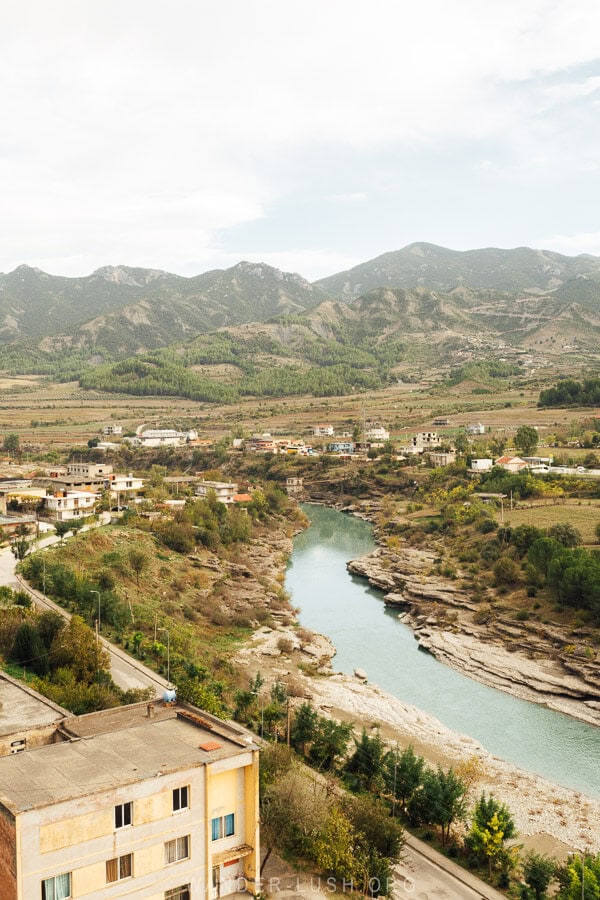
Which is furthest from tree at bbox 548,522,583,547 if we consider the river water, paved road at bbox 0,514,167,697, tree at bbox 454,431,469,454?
tree at bbox 454,431,469,454

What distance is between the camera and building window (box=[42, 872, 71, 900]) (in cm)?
764

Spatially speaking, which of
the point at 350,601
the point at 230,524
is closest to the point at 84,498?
the point at 230,524

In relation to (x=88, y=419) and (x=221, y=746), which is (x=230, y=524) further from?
(x=88, y=419)

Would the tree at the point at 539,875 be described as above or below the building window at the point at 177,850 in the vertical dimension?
below

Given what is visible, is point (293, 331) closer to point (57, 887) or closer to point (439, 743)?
point (439, 743)

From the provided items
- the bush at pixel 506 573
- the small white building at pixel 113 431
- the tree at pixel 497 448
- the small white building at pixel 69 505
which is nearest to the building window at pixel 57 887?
the bush at pixel 506 573

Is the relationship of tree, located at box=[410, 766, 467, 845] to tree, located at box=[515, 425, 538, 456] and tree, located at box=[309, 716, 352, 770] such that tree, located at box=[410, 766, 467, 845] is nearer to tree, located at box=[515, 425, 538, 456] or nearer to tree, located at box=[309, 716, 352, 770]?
tree, located at box=[309, 716, 352, 770]

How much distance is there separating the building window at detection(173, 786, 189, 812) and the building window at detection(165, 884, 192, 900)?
2.79 feet

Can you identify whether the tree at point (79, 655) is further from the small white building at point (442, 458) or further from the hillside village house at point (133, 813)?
the small white building at point (442, 458)

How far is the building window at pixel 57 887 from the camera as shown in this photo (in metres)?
7.64

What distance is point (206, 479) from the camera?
46.9m

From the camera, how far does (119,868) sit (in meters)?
8.09

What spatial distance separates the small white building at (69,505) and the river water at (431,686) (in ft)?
29.4

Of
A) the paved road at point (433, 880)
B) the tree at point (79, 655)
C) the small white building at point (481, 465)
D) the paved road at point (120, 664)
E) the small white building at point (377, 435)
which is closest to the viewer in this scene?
the paved road at point (433, 880)
